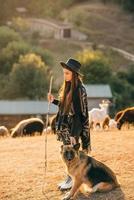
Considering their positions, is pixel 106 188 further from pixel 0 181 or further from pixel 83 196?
pixel 0 181

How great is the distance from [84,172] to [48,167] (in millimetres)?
2412

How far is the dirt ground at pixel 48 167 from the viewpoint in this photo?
30.7 feet

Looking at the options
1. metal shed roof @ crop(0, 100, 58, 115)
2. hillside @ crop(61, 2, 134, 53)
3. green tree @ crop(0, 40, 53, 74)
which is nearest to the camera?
metal shed roof @ crop(0, 100, 58, 115)

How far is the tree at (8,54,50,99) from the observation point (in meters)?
45.8

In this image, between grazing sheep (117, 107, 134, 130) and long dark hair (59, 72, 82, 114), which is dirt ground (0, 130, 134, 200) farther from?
grazing sheep (117, 107, 134, 130)

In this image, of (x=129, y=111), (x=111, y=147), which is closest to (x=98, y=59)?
(x=129, y=111)

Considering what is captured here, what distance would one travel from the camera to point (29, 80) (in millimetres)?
46250

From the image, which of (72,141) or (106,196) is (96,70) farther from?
(72,141)

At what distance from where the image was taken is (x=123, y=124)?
66.0 ft

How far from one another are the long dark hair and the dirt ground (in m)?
1.46

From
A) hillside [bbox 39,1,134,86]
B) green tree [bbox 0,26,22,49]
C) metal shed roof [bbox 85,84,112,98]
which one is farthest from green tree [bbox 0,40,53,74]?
hillside [bbox 39,1,134,86]

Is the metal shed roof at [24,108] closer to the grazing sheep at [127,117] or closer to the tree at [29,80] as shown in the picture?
the tree at [29,80]

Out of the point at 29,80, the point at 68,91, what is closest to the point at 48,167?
the point at 68,91

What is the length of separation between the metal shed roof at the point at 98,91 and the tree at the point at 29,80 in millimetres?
3616
